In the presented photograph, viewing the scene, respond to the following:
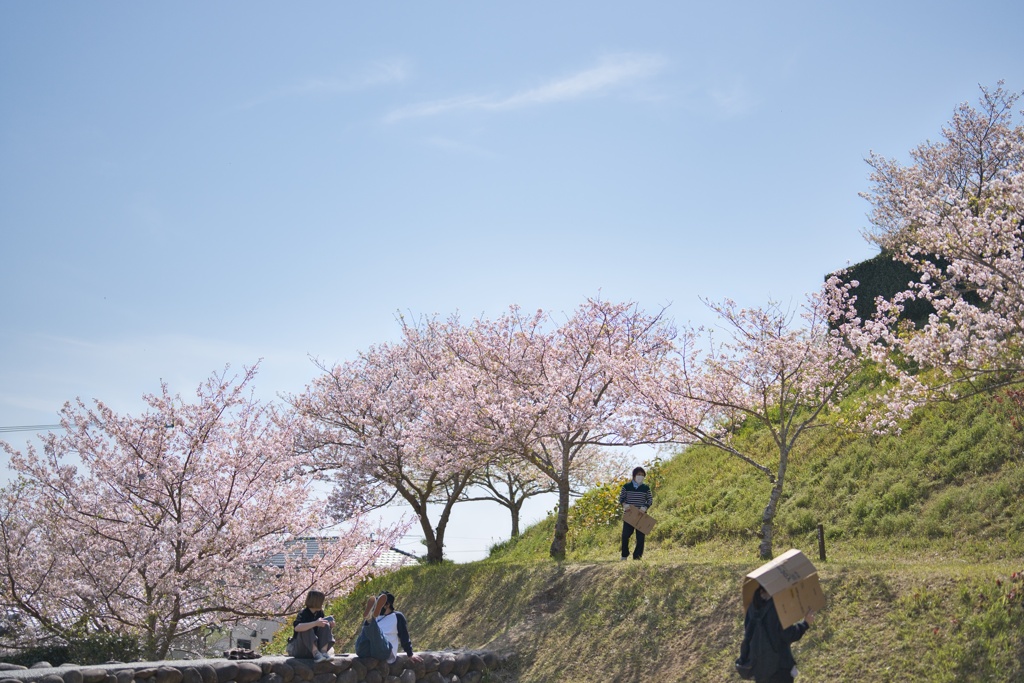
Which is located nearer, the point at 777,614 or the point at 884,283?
the point at 777,614

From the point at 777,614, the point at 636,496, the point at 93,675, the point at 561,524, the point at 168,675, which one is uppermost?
the point at 636,496

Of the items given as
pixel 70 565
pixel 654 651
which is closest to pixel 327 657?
pixel 654 651

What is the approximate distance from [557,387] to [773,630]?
990 cm

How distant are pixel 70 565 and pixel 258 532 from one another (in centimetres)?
296

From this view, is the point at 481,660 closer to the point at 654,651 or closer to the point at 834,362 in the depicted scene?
the point at 654,651

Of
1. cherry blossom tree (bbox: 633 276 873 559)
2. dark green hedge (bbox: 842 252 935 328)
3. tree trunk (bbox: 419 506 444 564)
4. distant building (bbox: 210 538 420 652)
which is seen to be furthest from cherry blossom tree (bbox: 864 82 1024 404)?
tree trunk (bbox: 419 506 444 564)

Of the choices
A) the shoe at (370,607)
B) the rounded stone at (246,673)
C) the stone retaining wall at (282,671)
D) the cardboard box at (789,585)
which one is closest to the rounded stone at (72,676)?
the stone retaining wall at (282,671)

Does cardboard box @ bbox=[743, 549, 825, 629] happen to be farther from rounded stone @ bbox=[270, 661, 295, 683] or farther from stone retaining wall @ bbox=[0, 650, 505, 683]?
rounded stone @ bbox=[270, 661, 295, 683]

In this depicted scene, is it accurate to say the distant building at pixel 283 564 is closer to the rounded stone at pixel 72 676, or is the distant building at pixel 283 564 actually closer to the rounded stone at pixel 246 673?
the rounded stone at pixel 246 673

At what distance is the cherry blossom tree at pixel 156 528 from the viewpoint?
13734 mm

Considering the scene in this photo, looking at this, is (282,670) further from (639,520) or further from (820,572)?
(820,572)

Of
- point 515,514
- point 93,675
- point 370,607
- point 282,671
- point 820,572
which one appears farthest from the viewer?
point 515,514

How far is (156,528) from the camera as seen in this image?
13906 millimetres

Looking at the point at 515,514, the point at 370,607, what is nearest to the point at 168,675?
the point at 370,607
